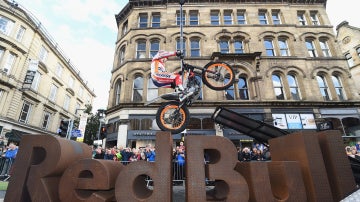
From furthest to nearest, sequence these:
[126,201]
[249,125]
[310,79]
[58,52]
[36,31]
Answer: [58,52]
[36,31]
[310,79]
[249,125]
[126,201]

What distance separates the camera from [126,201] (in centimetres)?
269

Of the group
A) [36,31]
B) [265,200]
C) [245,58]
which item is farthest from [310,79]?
[36,31]

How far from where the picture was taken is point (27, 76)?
2239cm

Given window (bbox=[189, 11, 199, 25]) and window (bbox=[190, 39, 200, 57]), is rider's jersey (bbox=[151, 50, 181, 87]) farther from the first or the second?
window (bbox=[189, 11, 199, 25])

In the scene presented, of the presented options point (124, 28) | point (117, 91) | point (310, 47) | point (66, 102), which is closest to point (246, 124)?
point (117, 91)

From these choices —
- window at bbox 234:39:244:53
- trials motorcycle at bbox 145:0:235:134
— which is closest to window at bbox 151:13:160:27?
window at bbox 234:39:244:53

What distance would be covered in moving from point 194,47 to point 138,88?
729 cm

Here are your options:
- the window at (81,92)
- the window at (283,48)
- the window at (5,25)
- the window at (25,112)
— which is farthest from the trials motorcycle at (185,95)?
the window at (81,92)

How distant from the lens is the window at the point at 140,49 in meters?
18.6

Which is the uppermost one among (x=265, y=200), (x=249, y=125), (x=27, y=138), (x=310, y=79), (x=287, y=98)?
(x=310, y=79)

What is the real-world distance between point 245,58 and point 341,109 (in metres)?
9.66

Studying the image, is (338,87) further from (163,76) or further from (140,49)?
(140,49)

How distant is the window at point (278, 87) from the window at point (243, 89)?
2.70 m

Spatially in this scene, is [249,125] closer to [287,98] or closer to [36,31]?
[287,98]
